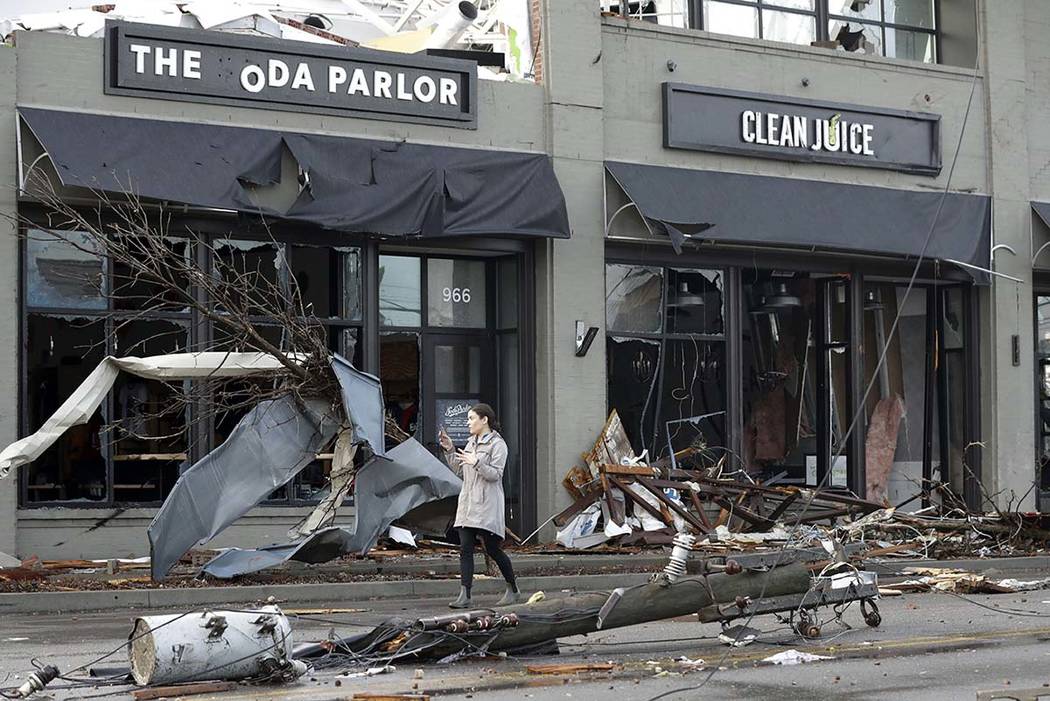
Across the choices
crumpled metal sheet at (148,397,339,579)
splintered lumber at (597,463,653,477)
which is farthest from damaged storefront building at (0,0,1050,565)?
splintered lumber at (597,463,653,477)

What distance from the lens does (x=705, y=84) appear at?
72.5 feet

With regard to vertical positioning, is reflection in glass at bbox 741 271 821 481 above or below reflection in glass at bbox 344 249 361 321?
below

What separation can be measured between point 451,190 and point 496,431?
5.85 meters

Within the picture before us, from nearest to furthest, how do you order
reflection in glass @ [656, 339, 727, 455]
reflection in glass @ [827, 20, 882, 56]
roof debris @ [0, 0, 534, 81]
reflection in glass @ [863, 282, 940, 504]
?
roof debris @ [0, 0, 534, 81]
reflection in glass @ [656, 339, 727, 455]
reflection in glass @ [827, 20, 882, 56]
reflection in glass @ [863, 282, 940, 504]

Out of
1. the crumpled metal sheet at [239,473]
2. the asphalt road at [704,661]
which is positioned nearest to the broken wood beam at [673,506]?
the crumpled metal sheet at [239,473]

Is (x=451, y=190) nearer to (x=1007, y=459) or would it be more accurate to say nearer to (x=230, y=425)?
(x=230, y=425)

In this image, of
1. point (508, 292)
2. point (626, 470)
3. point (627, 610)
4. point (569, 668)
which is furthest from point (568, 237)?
point (569, 668)

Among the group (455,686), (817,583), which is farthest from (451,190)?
(455,686)

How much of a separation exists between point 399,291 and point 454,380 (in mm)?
1394

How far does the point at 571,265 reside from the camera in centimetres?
2091

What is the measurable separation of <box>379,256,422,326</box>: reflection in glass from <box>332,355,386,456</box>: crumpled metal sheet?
371cm

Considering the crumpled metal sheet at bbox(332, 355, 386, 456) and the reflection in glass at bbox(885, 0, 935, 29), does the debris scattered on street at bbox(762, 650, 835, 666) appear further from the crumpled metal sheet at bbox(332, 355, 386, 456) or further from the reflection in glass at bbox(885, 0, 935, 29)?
the reflection in glass at bbox(885, 0, 935, 29)

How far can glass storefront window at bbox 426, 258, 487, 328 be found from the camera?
20859 millimetres

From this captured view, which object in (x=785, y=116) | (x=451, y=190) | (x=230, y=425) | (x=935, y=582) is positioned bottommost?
(x=935, y=582)
